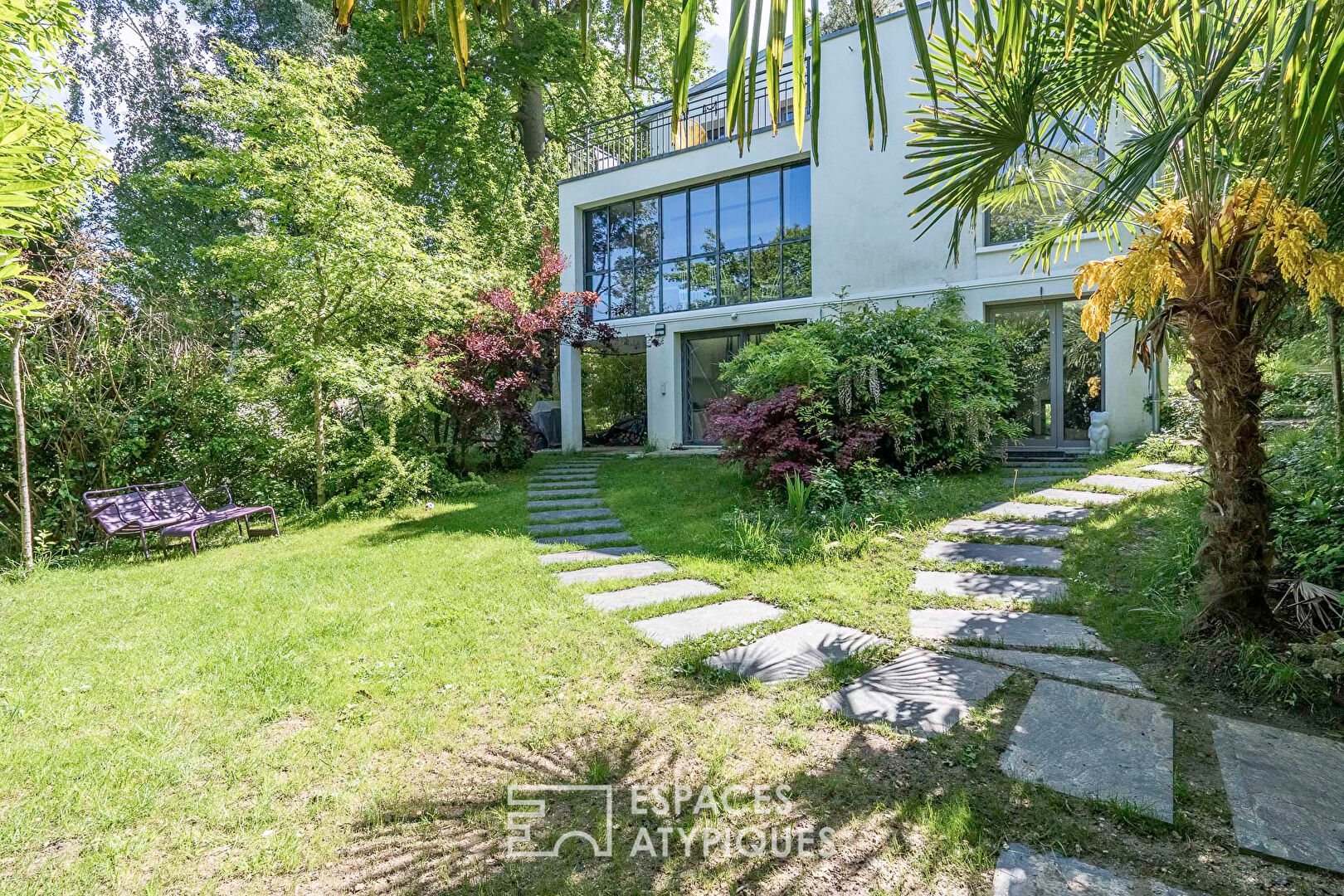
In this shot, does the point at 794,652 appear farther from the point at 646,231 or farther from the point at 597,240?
the point at 597,240

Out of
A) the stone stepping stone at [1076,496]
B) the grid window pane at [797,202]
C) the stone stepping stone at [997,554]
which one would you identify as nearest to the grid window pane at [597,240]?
the grid window pane at [797,202]

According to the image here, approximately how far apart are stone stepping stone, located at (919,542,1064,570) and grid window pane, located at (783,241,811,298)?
7.60 metres

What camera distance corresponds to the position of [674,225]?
13445mm

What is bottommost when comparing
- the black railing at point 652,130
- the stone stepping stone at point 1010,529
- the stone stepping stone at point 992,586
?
the stone stepping stone at point 992,586

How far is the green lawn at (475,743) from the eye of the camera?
188 cm

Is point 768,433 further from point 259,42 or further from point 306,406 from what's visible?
point 259,42

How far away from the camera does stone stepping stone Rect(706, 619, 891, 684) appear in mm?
3096

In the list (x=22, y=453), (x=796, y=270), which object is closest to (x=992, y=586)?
(x=22, y=453)

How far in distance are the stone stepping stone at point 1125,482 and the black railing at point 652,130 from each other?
318 inches

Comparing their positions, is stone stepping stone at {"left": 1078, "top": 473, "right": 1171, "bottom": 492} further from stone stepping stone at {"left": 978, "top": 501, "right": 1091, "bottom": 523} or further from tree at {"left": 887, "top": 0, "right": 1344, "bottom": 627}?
tree at {"left": 887, "top": 0, "right": 1344, "bottom": 627}

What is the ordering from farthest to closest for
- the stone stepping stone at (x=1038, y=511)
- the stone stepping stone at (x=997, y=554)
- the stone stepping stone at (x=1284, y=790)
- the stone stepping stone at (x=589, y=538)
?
the stone stepping stone at (x=589, y=538)
the stone stepping stone at (x=1038, y=511)
the stone stepping stone at (x=997, y=554)
the stone stepping stone at (x=1284, y=790)

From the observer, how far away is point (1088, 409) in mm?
9547

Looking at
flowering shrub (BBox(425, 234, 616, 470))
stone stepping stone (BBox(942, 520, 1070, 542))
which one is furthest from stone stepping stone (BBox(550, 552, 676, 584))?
flowering shrub (BBox(425, 234, 616, 470))

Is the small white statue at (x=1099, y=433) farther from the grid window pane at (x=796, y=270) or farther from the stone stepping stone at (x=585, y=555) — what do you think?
the stone stepping stone at (x=585, y=555)
